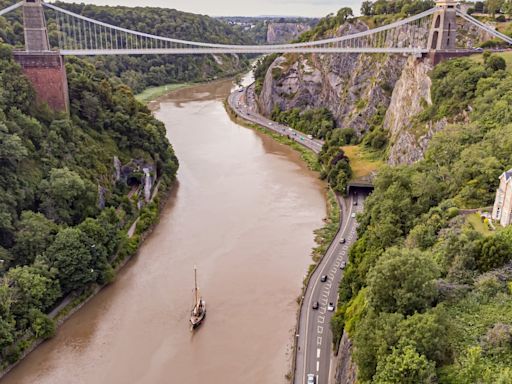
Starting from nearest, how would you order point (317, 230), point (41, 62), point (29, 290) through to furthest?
point (29, 290), point (41, 62), point (317, 230)

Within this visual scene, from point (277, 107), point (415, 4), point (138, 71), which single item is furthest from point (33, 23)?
point (138, 71)

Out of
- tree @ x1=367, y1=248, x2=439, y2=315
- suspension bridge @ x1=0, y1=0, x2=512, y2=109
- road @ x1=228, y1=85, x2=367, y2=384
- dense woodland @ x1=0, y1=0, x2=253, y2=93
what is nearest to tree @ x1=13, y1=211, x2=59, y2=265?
suspension bridge @ x1=0, y1=0, x2=512, y2=109

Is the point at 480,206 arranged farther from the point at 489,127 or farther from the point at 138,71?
the point at 138,71

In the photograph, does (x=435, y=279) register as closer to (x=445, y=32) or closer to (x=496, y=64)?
(x=496, y=64)

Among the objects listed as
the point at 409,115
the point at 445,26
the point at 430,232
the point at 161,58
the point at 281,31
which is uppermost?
the point at 281,31

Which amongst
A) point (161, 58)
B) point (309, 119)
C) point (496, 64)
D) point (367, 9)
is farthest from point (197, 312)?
point (161, 58)

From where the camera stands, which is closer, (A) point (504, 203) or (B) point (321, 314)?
(A) point (504, 203)
